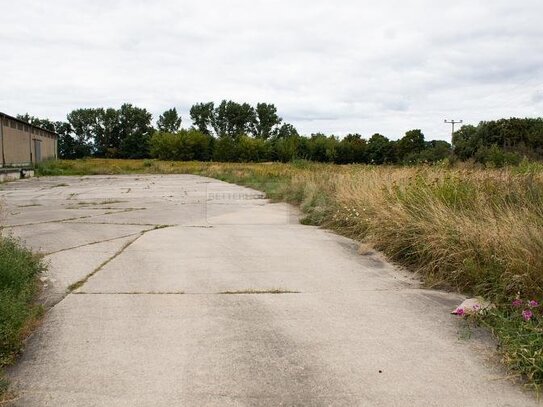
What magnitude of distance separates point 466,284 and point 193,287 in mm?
2859

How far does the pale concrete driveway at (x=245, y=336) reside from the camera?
294 cm

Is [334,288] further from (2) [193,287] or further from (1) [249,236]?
(1) [249,236]

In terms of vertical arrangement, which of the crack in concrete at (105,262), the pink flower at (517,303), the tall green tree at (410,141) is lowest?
the crack in concrete at (105,262)

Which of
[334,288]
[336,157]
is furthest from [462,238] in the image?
[336,157]

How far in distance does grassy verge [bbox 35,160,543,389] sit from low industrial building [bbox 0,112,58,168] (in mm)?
32292

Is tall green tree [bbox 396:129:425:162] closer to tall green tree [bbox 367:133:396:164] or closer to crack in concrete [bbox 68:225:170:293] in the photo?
tall green tree [bbox 367:133:396:164]

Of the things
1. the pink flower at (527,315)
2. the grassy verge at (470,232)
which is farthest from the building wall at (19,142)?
the pink flower at (527,315)

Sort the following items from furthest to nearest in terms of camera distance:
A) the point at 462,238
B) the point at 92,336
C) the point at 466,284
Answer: the point at 462,238 < the point at 466,284 < the point at 92,336

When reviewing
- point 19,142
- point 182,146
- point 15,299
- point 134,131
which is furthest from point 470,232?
point 134,131

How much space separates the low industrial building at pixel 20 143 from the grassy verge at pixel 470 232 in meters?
32.3

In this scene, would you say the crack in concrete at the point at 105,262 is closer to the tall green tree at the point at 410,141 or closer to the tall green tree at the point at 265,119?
the tall green tree at the point at 410,141

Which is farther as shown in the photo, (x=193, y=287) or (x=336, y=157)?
(x=336, y=157)

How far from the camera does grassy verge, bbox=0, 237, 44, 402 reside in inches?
135

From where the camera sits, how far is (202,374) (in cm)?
316
